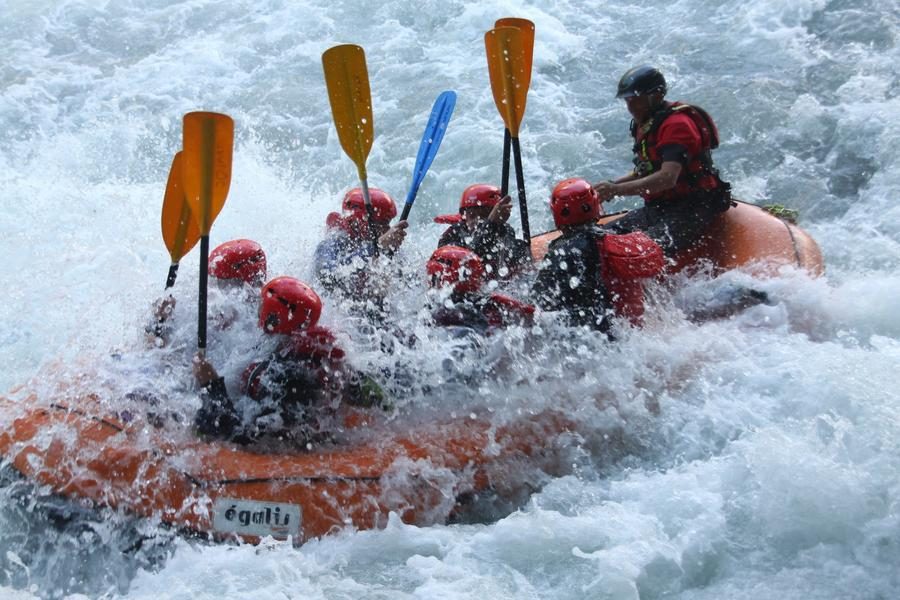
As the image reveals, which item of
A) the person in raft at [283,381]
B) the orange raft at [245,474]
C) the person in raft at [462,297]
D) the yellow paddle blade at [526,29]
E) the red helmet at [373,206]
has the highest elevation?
the yellow paddle blade at [526,29]

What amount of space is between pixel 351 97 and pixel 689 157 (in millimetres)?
1928

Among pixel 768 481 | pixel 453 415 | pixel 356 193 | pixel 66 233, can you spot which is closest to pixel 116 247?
pixel 66 233

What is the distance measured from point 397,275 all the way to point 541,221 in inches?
109

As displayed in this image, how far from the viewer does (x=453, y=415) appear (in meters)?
3.91

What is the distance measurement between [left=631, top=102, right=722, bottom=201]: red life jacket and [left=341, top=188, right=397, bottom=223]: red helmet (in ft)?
4.83

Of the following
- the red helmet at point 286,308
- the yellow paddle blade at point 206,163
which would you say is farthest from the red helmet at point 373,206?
the red helmet at point 286,308

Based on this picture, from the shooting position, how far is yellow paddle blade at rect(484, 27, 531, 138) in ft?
16.6

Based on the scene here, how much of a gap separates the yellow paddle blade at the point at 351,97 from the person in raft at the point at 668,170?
134 centimetres

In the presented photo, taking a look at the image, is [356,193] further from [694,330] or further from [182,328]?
[694,330]

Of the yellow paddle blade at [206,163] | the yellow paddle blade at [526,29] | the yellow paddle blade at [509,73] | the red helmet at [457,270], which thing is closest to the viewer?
the yellow paddle blade at [206,163]

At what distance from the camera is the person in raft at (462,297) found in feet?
13.2

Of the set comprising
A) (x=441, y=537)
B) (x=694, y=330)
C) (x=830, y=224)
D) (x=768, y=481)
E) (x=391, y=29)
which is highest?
(x=391, y=29)

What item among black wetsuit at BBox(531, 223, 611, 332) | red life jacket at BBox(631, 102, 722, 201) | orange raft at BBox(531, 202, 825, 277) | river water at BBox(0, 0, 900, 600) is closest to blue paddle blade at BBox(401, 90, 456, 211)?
river water at BBox(0, 0, 900, 600)

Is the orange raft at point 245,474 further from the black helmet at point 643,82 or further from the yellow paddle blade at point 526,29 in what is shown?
the yellow paddle blade at point 526,29
